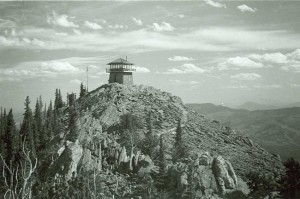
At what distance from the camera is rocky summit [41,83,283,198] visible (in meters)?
74.5

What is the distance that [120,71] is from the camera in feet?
375

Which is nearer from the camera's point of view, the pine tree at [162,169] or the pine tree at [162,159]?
the pine tree at [162,169]

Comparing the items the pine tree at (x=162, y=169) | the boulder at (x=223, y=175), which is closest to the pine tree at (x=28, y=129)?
the pine tree at (x=162, y=169)

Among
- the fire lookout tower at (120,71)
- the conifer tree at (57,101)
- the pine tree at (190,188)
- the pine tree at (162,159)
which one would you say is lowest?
the pine tree at (190,188)

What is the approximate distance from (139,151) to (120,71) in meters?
39.1

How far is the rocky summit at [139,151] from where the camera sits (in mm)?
74500

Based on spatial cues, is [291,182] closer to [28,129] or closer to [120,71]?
[120,71]

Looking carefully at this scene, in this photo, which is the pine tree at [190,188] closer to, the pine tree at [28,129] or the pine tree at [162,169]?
the pine tree at [162,169]

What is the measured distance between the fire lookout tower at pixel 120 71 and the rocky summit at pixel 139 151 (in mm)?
3425

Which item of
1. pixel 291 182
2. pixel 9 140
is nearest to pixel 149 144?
pixel 291 182

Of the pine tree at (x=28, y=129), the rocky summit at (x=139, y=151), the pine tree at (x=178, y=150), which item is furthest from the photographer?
the pine tree at (x=28, y=129)

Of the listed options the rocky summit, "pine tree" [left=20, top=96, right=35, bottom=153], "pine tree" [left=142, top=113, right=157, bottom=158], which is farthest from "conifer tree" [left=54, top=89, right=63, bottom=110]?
"pine tree" [left=142, top=113, right=157, bottom=158]

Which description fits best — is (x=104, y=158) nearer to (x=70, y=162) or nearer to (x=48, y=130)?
(x=70, y=162)

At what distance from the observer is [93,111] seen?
102 metres
